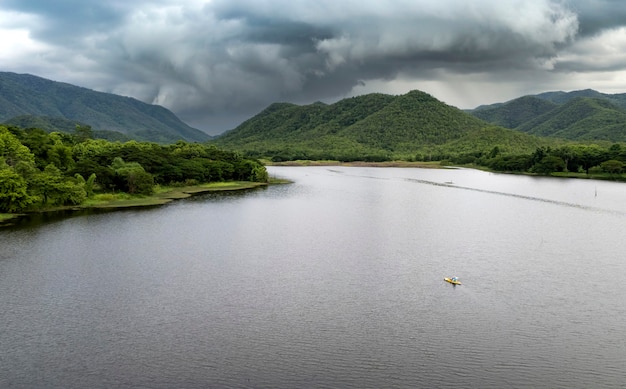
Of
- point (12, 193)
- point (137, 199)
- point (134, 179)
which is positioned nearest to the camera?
point (12, 193)

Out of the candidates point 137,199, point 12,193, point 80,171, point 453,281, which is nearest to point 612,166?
point 453,281

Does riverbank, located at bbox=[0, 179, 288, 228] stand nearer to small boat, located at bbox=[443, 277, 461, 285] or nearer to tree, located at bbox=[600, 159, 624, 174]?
small boat, located at bbox=[443, 277, 461, 285]

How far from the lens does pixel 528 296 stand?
1681 inches

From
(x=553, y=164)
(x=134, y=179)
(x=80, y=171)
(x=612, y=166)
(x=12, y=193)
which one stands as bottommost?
(x=12, y=193)

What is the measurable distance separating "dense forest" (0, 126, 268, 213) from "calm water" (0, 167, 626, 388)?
1479 centimetres

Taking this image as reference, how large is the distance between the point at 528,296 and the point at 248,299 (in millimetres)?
24494

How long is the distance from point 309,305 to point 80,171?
8186cm

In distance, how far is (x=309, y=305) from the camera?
39.5 metres

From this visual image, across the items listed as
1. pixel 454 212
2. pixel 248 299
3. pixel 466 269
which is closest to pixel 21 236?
pixel 248 299

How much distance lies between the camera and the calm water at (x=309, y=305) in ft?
93.9

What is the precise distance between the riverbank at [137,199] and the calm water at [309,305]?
12.3 m

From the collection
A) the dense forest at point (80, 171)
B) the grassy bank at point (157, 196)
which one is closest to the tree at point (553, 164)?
the dense forest at point (80, 171)

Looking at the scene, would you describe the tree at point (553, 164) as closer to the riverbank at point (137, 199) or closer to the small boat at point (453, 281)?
the riverbank at point (137, 199)

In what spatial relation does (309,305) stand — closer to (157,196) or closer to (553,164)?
(157,196)
